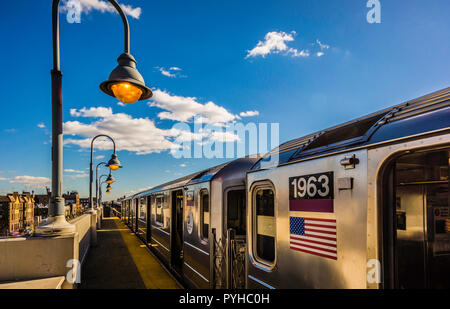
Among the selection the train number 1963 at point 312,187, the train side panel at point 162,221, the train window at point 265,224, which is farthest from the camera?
the train side panel at point 162,221

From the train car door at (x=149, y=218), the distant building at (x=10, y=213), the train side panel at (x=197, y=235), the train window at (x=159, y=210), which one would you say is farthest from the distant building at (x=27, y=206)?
the train side panel at (x=197, y=235)

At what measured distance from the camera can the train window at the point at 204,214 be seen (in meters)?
6.01

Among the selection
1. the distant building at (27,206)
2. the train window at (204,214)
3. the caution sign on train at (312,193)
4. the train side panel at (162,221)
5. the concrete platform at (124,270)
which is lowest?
the distant building at (27,206)

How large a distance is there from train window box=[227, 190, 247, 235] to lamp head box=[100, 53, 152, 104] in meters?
2.57

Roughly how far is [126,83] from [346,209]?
2960mm

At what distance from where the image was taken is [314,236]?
290cm

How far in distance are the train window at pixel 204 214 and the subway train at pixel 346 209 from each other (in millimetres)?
405

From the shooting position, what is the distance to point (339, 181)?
2691mm

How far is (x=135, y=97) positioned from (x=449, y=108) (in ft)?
11.2

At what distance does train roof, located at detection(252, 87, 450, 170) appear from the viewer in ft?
7.19

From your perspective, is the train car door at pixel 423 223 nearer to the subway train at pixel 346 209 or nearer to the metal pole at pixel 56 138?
the subway train at pixel 346 209

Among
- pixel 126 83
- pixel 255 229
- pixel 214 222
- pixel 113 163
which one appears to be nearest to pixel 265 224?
pixel 255 229
